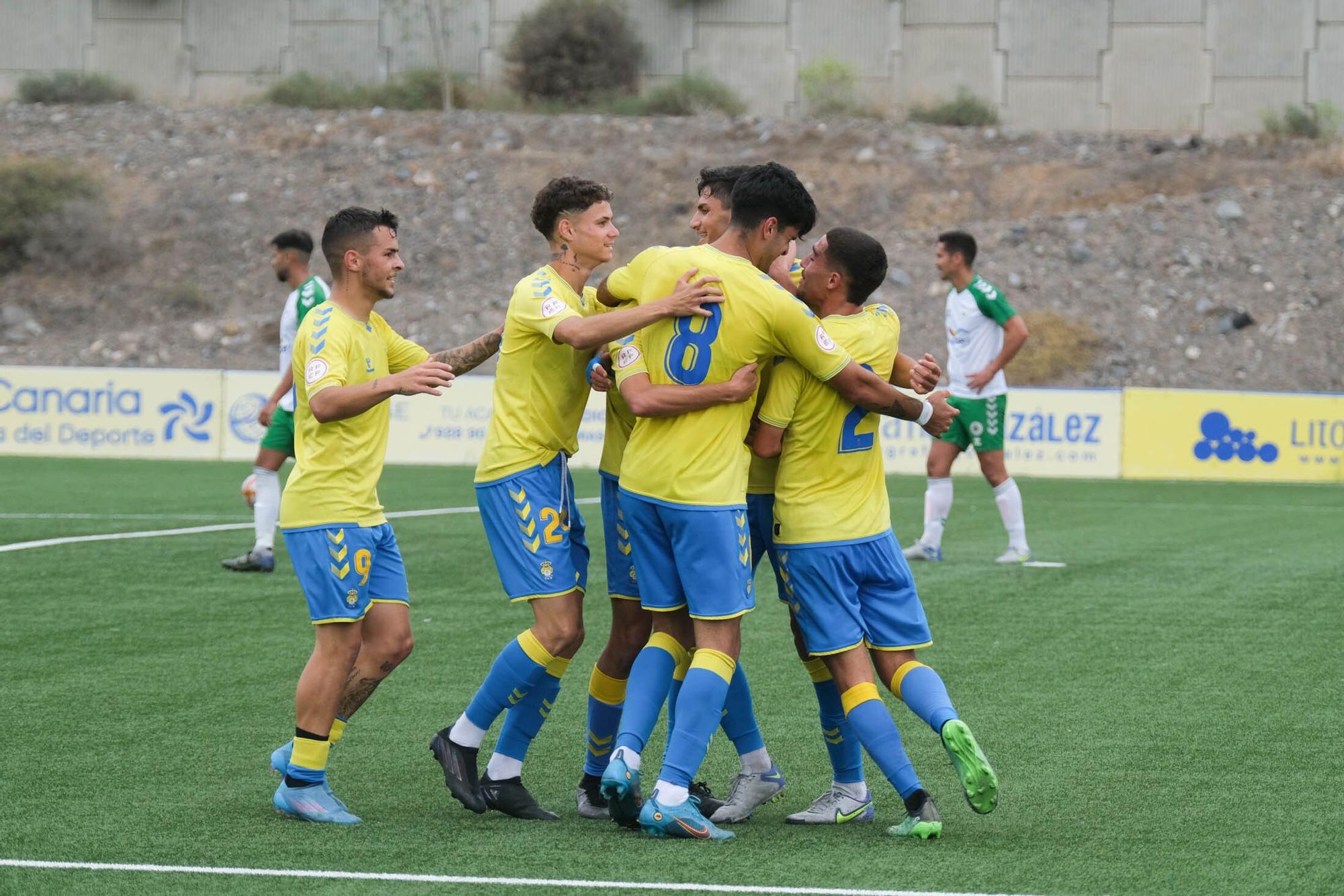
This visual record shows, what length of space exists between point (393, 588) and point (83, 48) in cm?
4374

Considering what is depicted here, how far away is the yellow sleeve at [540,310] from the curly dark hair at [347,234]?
555 millimetres

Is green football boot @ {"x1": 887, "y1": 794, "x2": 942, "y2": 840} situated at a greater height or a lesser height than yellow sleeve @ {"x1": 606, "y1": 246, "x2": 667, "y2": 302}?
lesser

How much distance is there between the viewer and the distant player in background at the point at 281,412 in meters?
10.7

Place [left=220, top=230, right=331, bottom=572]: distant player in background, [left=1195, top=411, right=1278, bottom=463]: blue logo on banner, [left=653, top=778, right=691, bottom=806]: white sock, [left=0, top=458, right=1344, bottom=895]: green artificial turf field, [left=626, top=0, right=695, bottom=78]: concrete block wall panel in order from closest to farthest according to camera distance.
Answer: [left=0, top=458, right=1344, bottom=895]: green artificial turf field → [left=653, top=778, right=691, bottom=806]: white sock → [left=220, top=230, right=331, bottom=572]: distant player in background → [left=1195, top=411, right=1278, bottom=463]: blue logo on banner → [left=626, top=0, right=695, bottom=78]: concrete block wall panel

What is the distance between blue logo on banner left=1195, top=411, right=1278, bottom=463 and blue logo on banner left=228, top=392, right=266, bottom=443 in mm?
12942

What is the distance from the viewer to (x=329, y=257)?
18.5 ft

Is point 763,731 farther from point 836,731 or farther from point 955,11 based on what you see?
point 955,11

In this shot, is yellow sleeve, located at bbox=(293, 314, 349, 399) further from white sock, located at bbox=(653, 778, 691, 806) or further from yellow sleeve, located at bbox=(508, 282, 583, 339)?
white sock, located at bbox=(653, 778, 691, 806)

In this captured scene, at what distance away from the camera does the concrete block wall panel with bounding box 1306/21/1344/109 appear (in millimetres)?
39719

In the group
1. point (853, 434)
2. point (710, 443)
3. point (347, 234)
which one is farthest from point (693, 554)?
point (347, 234)

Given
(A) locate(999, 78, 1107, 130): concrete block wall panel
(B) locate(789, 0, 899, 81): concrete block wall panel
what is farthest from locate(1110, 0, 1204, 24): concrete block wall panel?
(B) locate(789, 0, 899, 81): concrete block wall panel

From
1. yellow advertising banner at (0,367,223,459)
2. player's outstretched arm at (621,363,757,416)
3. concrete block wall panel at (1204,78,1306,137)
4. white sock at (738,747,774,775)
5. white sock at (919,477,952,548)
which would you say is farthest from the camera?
concrete block wall panel at (1204,78,1306,137)

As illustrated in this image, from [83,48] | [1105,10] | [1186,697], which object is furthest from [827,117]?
[1186,697]

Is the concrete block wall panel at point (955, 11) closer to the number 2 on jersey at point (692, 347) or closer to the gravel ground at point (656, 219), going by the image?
the gravel ground at point (656, 219)
